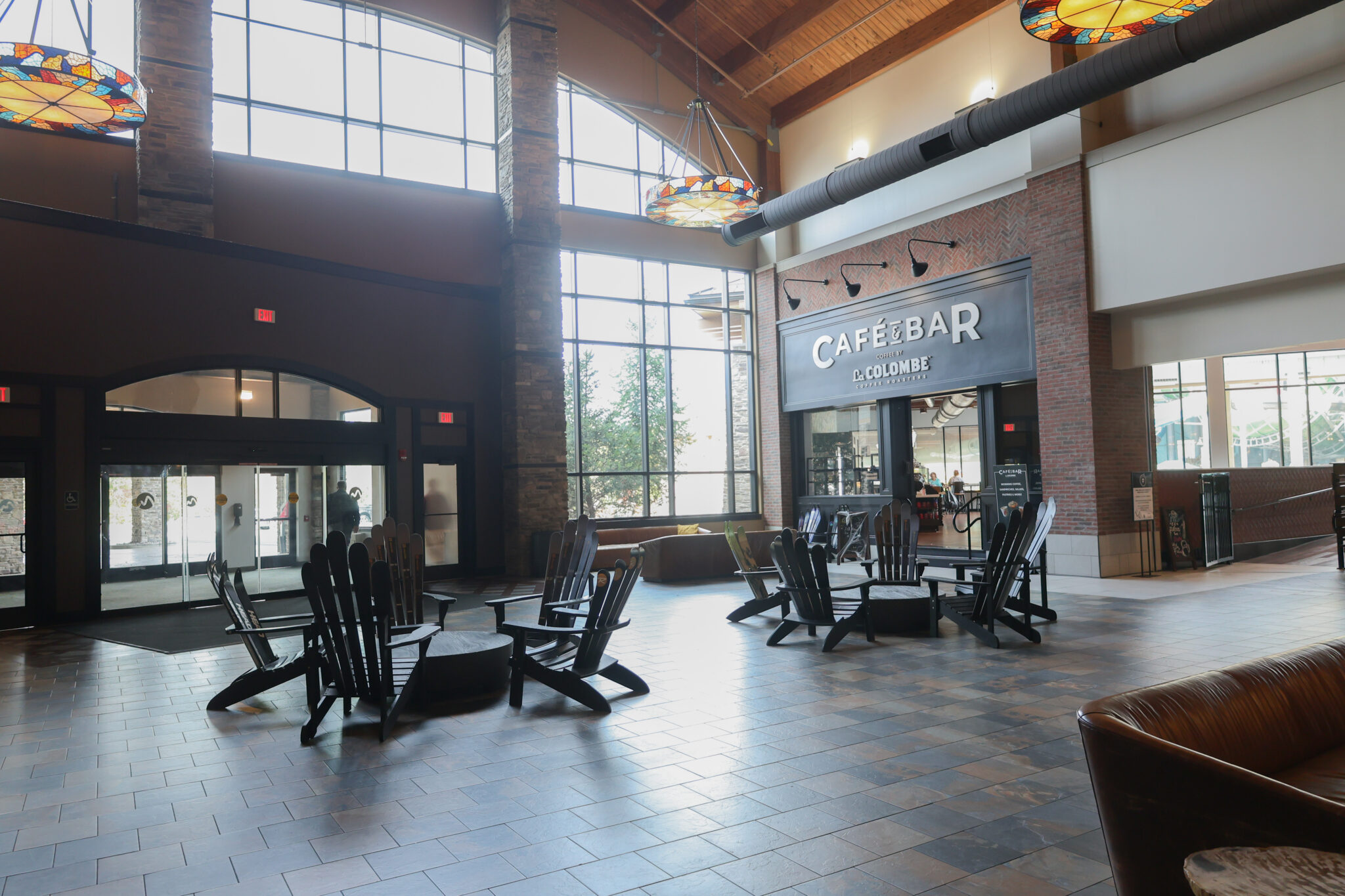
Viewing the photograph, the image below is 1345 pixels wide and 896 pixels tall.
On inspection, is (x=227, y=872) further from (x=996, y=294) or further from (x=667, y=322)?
(x=667, y=322)

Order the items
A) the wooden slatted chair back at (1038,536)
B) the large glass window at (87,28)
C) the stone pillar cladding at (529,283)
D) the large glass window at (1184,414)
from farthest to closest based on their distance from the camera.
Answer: the large glass window at (1184,414) < the stone pillar cladding at (529,283) < the large glass window at (87,28) < the wooden slatted chair back at (1038,536)

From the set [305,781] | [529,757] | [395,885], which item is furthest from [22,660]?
[395,885]

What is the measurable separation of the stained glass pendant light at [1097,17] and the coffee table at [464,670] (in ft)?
22.7

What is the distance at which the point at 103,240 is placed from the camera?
9.44m

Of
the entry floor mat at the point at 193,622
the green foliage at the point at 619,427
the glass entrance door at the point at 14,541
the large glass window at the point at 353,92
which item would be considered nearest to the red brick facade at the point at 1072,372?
the green foliage at the point at 619,427

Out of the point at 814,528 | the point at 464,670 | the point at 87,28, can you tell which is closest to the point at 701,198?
the point at 814,528

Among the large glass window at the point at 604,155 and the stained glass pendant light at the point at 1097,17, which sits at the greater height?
the large glass window at the point at 604,155

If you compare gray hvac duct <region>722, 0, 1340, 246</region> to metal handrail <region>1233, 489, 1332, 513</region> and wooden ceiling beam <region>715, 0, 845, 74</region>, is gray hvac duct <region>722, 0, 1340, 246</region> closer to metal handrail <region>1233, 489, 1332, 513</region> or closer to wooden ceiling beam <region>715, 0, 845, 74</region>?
wooden ceiling beam <region>715, 0, 845, 74</region>

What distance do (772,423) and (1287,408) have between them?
10.7m

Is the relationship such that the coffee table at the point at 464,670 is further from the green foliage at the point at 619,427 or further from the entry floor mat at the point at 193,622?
the green foliage at the point at 619,427

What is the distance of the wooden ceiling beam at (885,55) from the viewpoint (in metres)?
12.6

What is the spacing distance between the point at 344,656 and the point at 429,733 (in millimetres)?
634

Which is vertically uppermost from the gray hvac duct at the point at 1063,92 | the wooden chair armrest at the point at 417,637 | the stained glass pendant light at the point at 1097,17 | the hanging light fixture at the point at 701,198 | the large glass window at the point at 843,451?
the gray hvac duct at the point at 1063,92

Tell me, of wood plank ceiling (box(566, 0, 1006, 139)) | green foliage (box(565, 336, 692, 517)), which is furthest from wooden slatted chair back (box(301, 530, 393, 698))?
wood plank ceiling (box(566, 0, 1006, 139))
